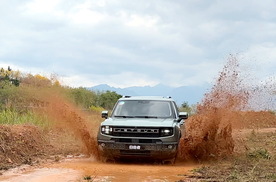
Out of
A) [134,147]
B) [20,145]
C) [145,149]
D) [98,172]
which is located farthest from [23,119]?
[98,172]

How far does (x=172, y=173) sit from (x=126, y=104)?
329 cm

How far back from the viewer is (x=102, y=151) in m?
11.6

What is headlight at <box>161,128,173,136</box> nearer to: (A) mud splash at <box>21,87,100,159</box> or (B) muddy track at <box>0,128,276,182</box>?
(B) muddy track at <box>0,128,276,182</box>

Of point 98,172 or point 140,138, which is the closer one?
point 98,172

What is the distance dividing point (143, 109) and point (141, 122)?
1.08 metres

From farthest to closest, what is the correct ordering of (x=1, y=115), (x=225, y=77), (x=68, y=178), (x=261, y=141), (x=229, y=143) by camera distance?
(x=261, y=141) < (x=1, y=115) < (x=225, y=77) < (x=229, y=143) < (x=68, y=178)

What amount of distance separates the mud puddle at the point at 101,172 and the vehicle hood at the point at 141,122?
1049 mm

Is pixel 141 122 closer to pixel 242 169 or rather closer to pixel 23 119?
pixel 242 169

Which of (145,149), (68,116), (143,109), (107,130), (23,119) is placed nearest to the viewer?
(145,149)

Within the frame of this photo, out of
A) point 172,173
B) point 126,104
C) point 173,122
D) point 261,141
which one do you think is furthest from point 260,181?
point 261,141

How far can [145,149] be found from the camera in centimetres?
1123

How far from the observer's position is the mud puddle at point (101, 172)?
9.16 metres

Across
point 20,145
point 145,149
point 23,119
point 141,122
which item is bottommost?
point 20,145

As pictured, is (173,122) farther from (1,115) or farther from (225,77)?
(1,115)
